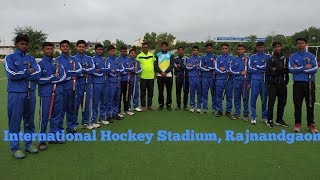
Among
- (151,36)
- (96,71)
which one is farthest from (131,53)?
(151,36)

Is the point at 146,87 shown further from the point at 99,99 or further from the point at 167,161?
the point at 167,161

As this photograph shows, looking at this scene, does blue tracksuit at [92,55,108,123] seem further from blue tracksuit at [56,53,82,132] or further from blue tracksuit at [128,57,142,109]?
blue tracksuit at [128,57,142,109]

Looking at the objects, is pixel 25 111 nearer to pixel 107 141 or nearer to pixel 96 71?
pixel 107 141

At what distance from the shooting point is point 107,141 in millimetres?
5730

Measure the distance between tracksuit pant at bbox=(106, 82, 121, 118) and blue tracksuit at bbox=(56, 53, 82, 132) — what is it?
136 cm

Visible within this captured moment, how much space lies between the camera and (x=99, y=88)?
274 inches

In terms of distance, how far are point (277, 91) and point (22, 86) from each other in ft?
17.0

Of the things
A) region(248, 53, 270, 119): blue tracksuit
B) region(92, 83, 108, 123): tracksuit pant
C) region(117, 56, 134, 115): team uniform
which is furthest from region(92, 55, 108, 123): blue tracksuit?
region(248, 53, 270, 119): blue tracksuit

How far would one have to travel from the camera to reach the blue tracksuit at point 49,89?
5266mm

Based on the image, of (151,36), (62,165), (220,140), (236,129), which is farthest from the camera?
(151,36)

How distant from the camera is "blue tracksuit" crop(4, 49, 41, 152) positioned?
4633 mm

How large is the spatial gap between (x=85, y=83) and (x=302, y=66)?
4.41 m

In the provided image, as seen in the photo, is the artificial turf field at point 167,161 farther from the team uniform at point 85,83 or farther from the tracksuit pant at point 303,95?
the team uniform at point 85,83

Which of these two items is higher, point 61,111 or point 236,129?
point 61,111
